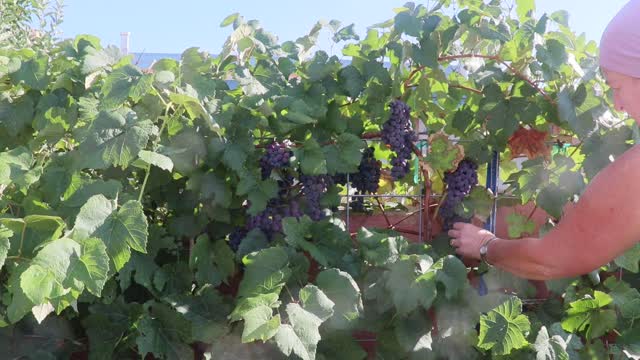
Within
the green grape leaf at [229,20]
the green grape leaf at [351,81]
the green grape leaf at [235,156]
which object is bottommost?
the green grape leaf at [235,156]

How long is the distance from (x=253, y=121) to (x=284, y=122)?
0.27 feet

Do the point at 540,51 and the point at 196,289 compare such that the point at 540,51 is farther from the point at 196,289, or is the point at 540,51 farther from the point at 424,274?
the point at 196,289

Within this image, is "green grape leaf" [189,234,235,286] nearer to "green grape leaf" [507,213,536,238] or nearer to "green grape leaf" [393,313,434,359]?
"green grape leaf" [393,313,434,359]

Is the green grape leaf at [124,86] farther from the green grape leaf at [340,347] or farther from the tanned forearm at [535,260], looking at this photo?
the tanned forearm at [535,260]

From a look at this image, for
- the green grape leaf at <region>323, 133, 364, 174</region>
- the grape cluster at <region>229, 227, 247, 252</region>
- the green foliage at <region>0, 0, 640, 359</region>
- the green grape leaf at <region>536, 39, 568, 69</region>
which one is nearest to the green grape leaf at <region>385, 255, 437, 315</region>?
the green foliage at <region>0, 0, 640, 359</region>

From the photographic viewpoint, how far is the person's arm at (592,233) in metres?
1.37

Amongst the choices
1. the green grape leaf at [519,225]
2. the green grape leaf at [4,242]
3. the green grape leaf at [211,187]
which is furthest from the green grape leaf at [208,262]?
the green grape leaf at [519,225]

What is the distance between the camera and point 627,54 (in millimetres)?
1382

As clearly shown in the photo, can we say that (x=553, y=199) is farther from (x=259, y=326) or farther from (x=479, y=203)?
(x=259, y=326)

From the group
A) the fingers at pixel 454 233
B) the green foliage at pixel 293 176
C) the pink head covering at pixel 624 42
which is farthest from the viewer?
the fingers at pixel 454 233

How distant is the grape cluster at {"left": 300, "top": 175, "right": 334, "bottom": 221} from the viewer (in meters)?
1.84

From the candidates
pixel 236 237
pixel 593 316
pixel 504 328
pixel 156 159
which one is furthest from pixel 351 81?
pixel 593 316

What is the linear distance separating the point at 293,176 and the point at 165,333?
1.65 feet

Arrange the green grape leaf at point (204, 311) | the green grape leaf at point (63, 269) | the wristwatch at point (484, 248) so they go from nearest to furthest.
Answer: the green grape leaf at point (63, 269) < the green grape leaf at point (204, 311) < the wristwatch at point (484, 248)
